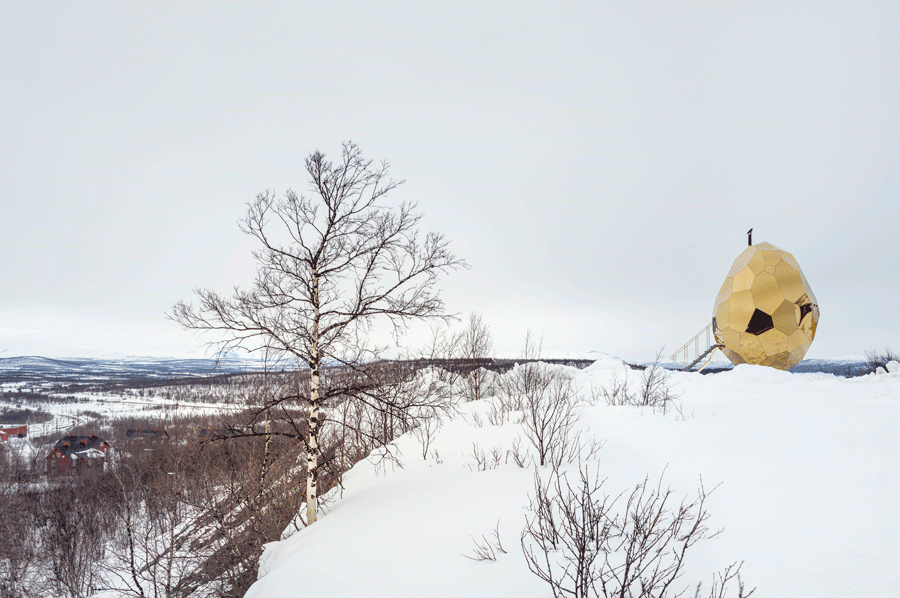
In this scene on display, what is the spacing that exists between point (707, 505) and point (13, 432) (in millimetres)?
111158

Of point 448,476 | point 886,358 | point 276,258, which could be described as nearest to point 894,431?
point 448,476

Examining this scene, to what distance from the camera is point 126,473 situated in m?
44.6

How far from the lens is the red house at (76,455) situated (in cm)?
5025

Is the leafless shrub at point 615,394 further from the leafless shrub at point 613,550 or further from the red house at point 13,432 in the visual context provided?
the red house at point 13,432

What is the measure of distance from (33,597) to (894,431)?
4113 centimetres

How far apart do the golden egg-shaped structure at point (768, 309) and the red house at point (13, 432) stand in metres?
99.2

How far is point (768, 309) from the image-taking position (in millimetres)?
13688

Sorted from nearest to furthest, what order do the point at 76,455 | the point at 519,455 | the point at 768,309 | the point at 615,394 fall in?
the point at 519,455
the point at 768,309
the point at 615,394
the point at 76,455

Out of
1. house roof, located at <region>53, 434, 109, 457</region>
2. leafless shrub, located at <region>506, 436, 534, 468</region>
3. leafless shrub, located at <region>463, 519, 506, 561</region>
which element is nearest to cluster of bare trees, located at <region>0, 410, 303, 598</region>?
house roof, located at <region>53, 434, 109, 457</region>

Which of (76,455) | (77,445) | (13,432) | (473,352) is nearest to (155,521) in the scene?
(473,352)

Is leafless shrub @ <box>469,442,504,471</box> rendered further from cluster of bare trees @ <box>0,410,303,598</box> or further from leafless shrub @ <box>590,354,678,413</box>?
leafless shrub @ <box>590,354,678,413</box>

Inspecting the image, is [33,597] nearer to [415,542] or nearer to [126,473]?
[126,473]

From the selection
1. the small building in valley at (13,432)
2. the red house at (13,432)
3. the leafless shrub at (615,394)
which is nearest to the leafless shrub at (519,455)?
the leafless shrub at (615,394)

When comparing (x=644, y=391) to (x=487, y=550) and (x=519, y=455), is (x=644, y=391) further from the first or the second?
(x=487, y=550)
